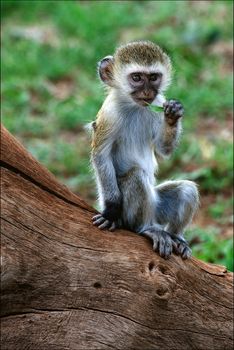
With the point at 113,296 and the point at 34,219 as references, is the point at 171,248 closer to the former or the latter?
the point at 113,296

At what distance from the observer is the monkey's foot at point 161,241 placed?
240 inches

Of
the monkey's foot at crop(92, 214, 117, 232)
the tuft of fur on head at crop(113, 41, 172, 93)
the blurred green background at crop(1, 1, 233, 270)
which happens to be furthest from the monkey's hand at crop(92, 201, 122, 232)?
the blurred green background at crop(1, 1, 233, 270)

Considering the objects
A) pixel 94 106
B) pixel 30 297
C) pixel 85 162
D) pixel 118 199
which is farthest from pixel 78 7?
pixel 30 297

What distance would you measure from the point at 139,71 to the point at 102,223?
143cm

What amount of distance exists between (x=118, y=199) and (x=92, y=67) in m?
7.36

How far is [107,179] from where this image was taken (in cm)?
634

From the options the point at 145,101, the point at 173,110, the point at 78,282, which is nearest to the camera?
the point at 78,282

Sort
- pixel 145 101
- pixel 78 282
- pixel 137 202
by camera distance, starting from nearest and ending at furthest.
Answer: pixel 78 282 < pixel 137 202 < pixel 145 101

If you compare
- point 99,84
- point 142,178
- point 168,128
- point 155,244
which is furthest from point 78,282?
point 99,84

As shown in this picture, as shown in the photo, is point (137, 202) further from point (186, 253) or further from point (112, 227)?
point (186, 253)

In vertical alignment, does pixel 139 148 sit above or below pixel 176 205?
above

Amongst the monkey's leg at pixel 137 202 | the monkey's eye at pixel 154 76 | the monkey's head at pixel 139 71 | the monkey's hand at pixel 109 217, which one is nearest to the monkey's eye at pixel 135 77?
the monkey's head at pixel 139 71

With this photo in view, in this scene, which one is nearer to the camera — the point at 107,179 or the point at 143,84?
the point at 107,179

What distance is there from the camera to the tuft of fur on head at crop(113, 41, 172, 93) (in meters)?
6.62
